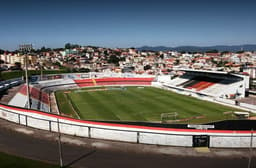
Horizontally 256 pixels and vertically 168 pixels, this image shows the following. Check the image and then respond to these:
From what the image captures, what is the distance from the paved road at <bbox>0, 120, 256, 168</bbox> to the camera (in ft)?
46.9

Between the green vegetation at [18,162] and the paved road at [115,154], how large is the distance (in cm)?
62

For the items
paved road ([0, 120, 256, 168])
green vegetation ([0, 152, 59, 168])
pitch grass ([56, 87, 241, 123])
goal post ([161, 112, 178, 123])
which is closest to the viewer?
green vegetation ([0, 152, 59, 168])

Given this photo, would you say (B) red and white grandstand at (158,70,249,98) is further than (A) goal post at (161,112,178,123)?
Yes

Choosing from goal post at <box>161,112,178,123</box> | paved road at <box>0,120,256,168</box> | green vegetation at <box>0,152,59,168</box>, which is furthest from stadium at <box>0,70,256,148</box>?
green vegetation at <box>0,152,59,168</box>

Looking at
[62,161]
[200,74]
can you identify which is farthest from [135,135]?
[200,74]

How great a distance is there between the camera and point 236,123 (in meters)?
17.3

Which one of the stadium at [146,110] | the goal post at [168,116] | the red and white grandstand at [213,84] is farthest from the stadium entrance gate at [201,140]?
the red and white grandstand at [213,84]

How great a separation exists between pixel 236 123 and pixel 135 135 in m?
8.13

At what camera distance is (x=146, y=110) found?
118 feet

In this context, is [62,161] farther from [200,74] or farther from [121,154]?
[200,74]

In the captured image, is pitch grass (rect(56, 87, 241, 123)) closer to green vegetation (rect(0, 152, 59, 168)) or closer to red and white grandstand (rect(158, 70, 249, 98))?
red and white grandstand (rect(158, 70, 249, 98))

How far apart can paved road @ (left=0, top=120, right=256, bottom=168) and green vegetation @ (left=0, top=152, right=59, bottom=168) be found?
62cm

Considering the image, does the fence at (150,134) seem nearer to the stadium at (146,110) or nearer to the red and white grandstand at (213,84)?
the stadium at (146,110)

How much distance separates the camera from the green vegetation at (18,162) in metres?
13.5
